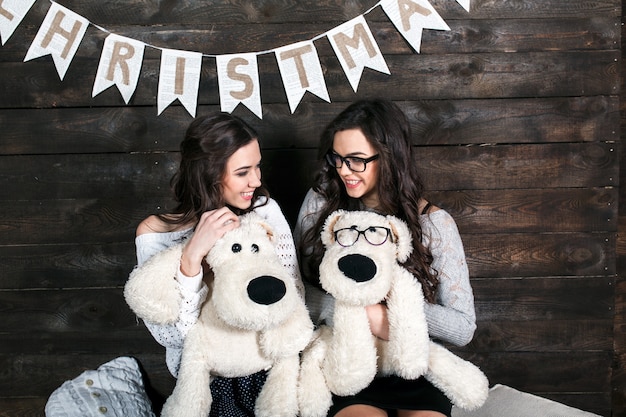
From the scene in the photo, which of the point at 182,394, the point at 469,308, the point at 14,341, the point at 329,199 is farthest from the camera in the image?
the point at 14,341

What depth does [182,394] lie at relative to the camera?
132cm

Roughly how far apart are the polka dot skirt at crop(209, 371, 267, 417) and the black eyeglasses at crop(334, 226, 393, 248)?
39cm

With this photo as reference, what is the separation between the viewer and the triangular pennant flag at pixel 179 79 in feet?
5.88

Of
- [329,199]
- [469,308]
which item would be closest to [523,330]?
[469,308]

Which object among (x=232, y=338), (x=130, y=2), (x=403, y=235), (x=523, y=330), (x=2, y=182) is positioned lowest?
(x=523, y=330)

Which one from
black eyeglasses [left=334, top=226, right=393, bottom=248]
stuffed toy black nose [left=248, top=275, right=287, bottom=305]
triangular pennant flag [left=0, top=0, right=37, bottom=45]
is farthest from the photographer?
triangular pennant flag [left=0, top=0, right=37, bottom=45]

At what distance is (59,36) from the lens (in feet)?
5.88

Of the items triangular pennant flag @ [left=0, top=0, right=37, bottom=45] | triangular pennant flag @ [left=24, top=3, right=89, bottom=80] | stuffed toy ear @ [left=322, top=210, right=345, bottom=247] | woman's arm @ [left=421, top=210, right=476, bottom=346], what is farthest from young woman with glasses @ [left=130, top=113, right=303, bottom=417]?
triangular pennant flag @ [left=0, top=0, right=37, bottom=45]

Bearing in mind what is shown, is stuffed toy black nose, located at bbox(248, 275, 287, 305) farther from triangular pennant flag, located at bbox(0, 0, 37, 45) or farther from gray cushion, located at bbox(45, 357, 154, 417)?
triangular pennant flag, located at bbox(0, 0, 37, 45)

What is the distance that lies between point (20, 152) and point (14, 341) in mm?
607

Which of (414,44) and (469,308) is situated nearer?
(469,308)

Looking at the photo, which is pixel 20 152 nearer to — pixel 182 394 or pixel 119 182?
pixel 119 182

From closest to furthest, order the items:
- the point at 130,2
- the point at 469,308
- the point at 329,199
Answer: the point at 469,308
the point at 329,199
the point at 130,2

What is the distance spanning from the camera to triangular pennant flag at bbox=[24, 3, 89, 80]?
70.1 inches
